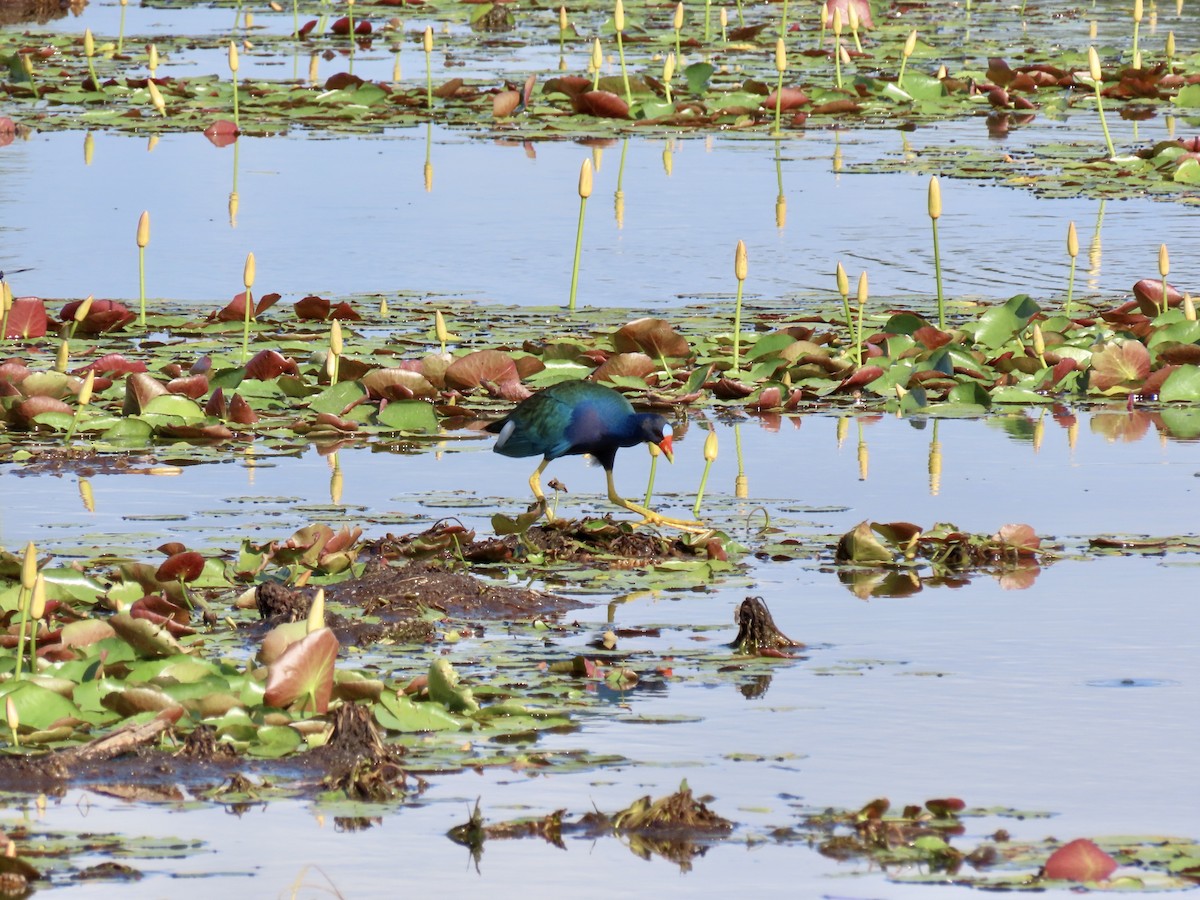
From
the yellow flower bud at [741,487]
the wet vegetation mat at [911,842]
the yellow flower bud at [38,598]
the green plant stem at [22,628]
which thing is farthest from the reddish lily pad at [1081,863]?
the yellow flower bud at [741,487]

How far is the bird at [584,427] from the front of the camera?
7.07 meters

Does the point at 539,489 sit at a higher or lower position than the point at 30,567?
lower

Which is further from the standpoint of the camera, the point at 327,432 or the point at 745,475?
the point at 327,432

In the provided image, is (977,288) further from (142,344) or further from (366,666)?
(366,666)

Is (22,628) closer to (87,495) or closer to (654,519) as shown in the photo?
(654,519)

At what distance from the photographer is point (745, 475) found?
7.80 meters

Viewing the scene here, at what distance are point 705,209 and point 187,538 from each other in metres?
7.70

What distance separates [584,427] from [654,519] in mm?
390

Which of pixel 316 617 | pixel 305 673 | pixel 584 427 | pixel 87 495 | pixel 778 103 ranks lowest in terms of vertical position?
pixel 87 495

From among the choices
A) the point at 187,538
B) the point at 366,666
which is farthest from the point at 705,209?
the point at 366,666

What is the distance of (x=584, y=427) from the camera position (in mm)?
7074

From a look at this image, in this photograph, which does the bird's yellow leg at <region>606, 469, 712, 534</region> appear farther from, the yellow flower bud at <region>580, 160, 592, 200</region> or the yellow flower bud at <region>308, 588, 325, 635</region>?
the yellow flower bud at <region>580, 160, 592, 200</region>

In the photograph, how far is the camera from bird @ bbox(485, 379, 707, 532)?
7.07 metres

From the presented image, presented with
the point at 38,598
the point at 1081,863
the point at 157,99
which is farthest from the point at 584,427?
the point at 157,99
